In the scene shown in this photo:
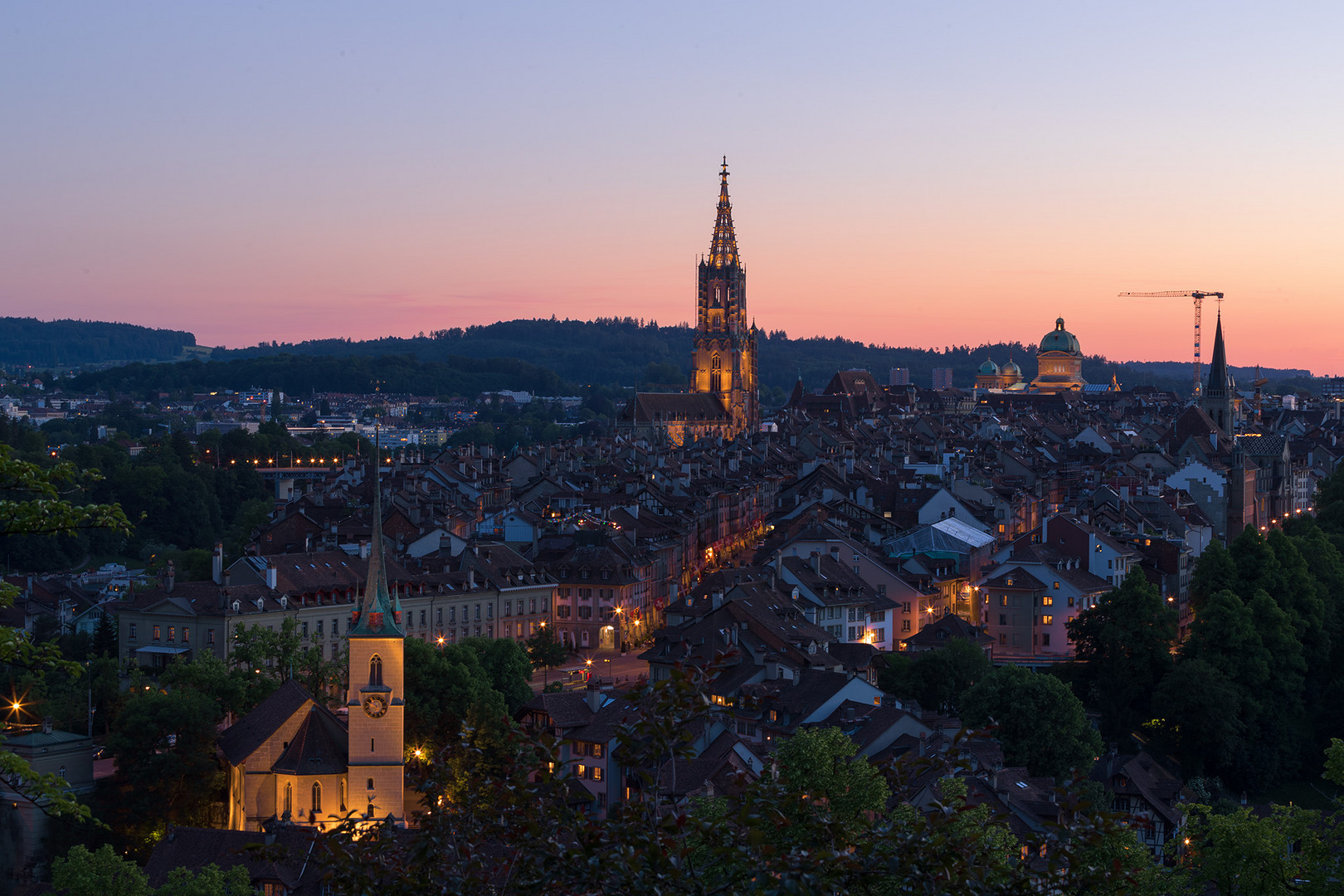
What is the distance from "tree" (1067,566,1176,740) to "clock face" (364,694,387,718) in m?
26.9

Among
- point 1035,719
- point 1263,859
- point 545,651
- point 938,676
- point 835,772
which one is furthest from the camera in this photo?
point 545,651

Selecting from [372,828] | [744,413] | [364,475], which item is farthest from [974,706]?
[744,413]

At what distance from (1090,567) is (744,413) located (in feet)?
370

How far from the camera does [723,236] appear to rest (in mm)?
181125

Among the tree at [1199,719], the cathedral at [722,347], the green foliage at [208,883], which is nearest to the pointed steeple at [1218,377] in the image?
the cathedral at [722,347]

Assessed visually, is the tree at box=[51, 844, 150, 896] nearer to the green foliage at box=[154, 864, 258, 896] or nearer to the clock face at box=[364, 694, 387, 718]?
the green foliage at box=[154, 864, 258, 896]

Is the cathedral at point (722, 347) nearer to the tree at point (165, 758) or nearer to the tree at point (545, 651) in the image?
the tree at point (545, 651)

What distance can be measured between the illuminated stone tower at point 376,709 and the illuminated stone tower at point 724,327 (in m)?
134

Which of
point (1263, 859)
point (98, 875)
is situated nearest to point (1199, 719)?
point (1263, 859)

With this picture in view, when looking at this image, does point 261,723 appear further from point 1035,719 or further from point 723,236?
point 723,236

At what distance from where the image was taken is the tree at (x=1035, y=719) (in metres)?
48.6

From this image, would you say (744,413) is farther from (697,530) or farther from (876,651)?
(876,651)

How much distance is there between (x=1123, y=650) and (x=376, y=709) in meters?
29.0

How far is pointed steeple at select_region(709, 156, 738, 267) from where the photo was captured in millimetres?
179750
